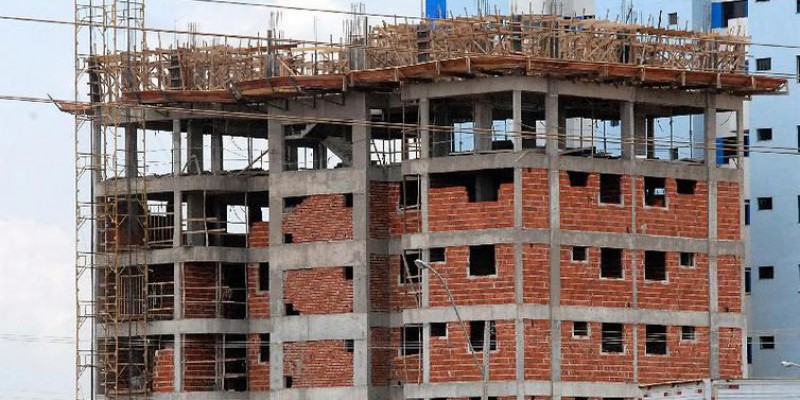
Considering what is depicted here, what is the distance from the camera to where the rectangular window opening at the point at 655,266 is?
97.5 meters

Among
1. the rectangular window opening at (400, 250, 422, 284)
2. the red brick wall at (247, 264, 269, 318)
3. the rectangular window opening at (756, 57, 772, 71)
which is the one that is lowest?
the red brick wall at (247, 264, 269, 318)

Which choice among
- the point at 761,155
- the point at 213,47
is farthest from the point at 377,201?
the point at 761,155

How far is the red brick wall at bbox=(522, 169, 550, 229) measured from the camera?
3681 inches

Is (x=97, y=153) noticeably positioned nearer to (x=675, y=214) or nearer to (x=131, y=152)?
(x=131, y=152)

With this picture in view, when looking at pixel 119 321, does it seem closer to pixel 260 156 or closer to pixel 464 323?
pixel 260 156

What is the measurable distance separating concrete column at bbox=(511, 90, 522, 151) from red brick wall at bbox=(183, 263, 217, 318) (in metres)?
16.4

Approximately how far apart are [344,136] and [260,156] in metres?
4.76

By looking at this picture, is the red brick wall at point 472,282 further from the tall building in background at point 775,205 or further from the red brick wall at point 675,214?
the tall building in background at point 775,205

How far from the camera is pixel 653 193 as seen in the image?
3969 inches

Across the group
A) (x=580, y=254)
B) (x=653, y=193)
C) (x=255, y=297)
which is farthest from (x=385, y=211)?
(x=653, y=193)

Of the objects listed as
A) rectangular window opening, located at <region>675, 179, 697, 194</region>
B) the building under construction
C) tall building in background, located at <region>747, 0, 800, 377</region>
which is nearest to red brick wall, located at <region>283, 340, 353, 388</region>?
the building under construction

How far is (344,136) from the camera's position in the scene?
101m

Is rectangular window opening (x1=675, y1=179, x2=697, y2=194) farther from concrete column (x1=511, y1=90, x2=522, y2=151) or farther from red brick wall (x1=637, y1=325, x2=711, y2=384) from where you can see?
concrete column (x1=511, y1=90, x2=522, y2=151)

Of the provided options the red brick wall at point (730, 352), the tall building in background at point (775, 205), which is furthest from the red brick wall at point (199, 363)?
the tall building in background at point (775, 205)
